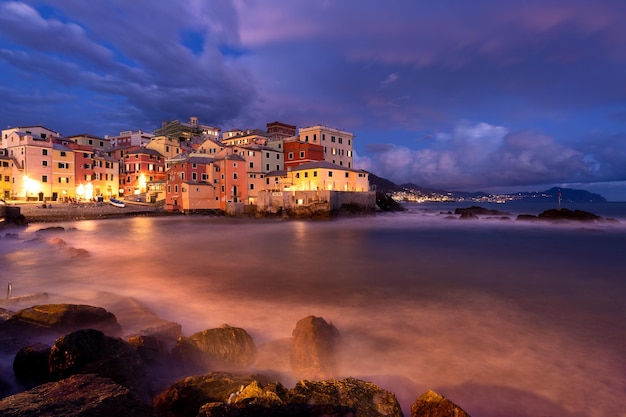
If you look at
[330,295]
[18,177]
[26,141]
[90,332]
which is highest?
[26,141]

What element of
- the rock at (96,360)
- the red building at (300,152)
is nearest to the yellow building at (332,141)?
the red building at (300,152)

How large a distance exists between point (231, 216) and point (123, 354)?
169ft

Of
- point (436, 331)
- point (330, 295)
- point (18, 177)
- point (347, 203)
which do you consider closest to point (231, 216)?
point (347, 203)

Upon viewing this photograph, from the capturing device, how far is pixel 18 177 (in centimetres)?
5434

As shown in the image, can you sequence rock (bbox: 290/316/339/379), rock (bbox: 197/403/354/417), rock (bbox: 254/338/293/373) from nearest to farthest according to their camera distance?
rock (bbox: 197/403/354/417), rock (bbox: 290/316/339/379), rock (bbox: 254/338/293/373)

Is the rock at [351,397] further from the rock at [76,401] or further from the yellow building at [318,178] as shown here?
the yellow building at [318,178]

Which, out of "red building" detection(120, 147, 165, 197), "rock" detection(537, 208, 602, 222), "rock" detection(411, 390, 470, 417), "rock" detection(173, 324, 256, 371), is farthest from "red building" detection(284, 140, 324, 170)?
"rock" detection(411, 390, 470, 417)

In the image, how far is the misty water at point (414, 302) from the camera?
6.88m

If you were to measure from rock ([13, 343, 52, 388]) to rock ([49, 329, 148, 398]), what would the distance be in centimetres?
36

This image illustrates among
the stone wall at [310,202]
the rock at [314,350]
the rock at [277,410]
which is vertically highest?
the stone wall at [310,202]

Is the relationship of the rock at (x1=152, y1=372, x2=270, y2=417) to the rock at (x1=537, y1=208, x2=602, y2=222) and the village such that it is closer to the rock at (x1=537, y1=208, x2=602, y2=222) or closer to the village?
the village

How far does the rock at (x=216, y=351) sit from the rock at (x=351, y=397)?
2603 millimetres

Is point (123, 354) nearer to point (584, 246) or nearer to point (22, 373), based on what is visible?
point (22, 373)

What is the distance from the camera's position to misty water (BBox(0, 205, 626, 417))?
6.88 m
